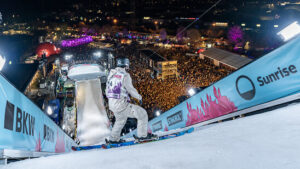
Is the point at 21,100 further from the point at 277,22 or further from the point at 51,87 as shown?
the point at 277,22

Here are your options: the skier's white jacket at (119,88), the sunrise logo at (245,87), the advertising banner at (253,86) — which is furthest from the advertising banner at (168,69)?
the skier's white jacket at (119,88)

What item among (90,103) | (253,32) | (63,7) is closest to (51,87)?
(90,103)

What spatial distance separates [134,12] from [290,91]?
3452 inches

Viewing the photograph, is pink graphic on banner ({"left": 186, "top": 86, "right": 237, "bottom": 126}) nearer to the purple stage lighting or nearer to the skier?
the skier

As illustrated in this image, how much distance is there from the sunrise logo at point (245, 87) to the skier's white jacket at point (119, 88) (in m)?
2.49

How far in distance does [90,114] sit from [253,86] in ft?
33.8

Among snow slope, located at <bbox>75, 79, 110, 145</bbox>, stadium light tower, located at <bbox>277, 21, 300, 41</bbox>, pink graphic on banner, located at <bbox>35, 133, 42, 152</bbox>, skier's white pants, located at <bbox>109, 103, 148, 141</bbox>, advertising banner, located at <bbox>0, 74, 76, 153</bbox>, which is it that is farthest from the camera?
snow slope, located at <bbox>75, 79, 110, 145</bbox>

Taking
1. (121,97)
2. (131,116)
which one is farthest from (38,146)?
(131,116)

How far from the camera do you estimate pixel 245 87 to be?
4969 mm

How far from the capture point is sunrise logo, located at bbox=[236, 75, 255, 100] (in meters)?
4.81

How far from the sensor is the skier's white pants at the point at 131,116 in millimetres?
4754

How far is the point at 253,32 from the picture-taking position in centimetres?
4819

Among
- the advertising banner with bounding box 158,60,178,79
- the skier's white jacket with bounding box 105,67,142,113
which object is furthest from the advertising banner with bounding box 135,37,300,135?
the advertising banner with bounding box 158,60,178,79

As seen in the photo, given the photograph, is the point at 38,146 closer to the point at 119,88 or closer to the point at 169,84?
the point at 119,88
